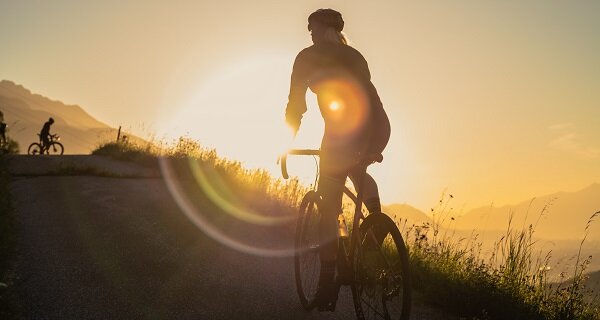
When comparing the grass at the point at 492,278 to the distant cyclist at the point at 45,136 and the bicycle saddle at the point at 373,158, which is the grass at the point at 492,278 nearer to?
the bicycle saddle at the point at 373,158

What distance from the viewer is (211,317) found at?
3.91 metres

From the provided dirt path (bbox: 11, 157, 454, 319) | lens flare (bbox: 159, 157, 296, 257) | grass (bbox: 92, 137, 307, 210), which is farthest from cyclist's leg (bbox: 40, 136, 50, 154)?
dirt path (bbox: 11, 157, 454, 319)

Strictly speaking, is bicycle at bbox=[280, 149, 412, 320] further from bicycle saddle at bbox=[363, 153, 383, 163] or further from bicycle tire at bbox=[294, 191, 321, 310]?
bicycle tire at bbox=[294, 191, 321, 310]

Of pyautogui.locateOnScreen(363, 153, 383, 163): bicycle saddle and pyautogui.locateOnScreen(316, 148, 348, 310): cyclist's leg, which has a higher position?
pyautogui.locateOnScreen(363, 153, 383, 163): bicycle saddle

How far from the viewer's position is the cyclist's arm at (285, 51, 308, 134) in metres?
3.84

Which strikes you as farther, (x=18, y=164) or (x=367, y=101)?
(x=18, y=164)

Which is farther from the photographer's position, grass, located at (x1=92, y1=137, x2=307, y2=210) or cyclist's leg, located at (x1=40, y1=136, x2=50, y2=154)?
cyclist's leg, located at (x1=40, y1=136, x2=50, y2=154)

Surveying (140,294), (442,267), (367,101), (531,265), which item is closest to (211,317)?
(140,294)

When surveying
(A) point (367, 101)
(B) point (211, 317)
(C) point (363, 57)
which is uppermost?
(C) point (363, 57)

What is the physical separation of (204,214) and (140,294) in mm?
3890

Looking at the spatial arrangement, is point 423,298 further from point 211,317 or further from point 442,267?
point 211,317

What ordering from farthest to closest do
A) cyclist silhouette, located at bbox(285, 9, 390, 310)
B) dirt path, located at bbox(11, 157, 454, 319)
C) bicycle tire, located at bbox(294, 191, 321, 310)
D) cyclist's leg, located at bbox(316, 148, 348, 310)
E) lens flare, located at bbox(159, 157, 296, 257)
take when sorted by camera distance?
1. lens flare, located at bbox(159, 157, 296, 257)
2. bicycle tire, located at bbox(294, 191, 321, 310)
3. dirt path, located at bbox(11, 157, 454, 319)
4. cyclist's leg, located at bbox(316, 148, 348, 310)
5. cyclist silhouette, located at bbox(285, 9, 390, 310)

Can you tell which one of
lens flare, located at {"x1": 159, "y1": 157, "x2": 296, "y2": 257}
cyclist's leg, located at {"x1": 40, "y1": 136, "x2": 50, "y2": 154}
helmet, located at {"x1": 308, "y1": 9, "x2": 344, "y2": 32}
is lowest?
lens flare, located at {"x1": 159, "y1": 157, "x2": 296, "y2": 257}

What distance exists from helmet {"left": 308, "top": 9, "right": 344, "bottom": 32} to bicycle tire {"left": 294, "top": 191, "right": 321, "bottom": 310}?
1.49 meters
